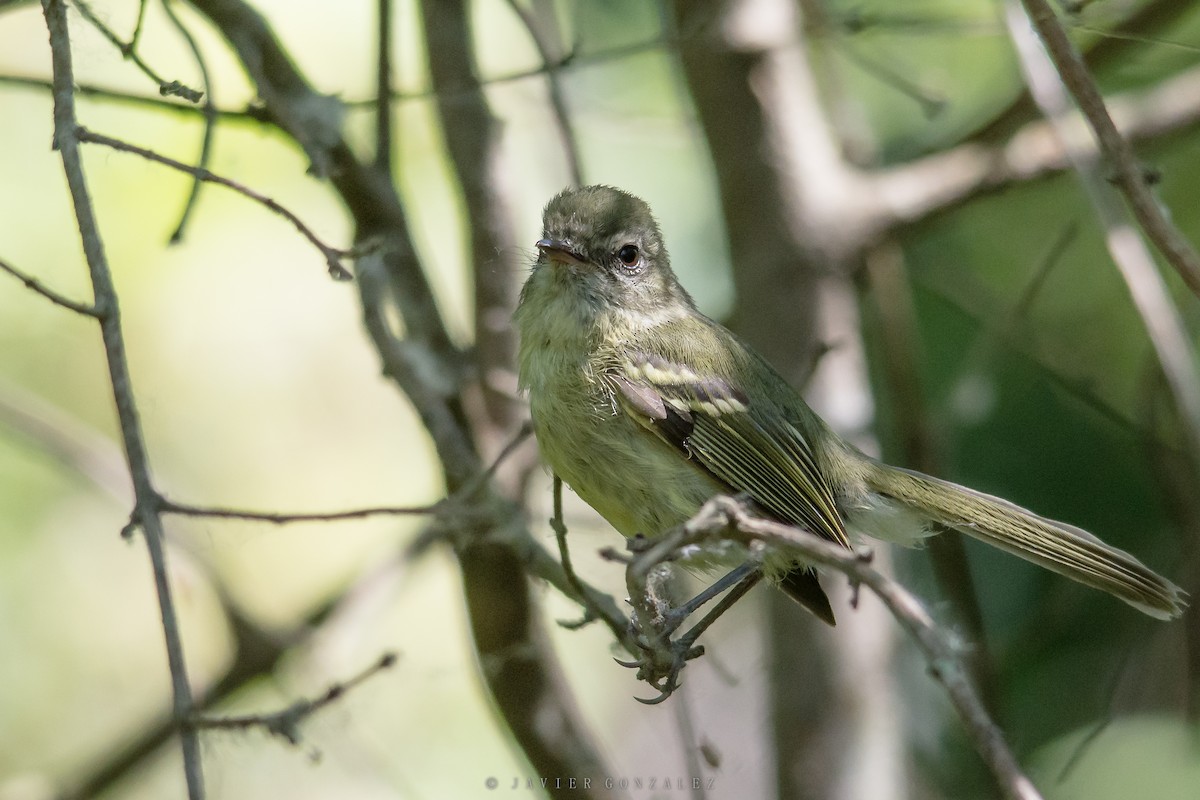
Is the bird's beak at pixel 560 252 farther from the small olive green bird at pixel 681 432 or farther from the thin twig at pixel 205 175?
the thin twig at pixel 205 175

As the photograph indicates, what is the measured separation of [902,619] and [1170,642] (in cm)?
306

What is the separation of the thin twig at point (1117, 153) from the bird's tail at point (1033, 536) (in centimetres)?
97

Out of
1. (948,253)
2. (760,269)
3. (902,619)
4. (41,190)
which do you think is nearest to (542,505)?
(760,269)

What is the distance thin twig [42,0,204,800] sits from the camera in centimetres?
168

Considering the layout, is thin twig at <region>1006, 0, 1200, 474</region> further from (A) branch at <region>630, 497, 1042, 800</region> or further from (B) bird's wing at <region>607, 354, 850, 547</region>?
(A) branch at <region>630, 497, 1042, 800</region>

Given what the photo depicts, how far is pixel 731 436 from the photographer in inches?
131

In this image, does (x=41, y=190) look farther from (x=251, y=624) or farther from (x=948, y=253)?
(x=948, y=253)

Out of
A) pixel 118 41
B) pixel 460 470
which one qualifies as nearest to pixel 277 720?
pixel 460 470

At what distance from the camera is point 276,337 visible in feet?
17.9

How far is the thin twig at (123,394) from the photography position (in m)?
1.68

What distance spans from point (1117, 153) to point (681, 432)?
1.31 meters

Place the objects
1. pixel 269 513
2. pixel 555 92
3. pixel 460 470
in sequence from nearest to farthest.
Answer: pixel 269 513, pixel 460 470, pixel 555 92

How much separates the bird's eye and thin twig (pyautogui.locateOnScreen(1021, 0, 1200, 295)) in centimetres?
151

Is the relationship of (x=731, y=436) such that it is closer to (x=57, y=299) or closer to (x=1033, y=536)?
(x=1033, y=536)
